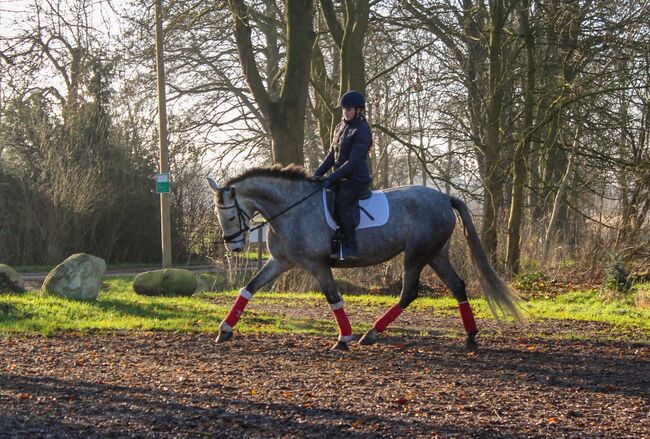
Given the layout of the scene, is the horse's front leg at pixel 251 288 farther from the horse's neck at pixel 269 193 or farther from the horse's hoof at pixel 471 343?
the horse's hoof at pixel 471 343

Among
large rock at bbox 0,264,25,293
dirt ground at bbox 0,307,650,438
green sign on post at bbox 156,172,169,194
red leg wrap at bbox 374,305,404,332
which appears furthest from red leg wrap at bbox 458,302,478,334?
green sign on post at bbox 156,172,169,194

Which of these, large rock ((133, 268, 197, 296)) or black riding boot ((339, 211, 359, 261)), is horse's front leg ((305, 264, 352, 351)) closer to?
black riding boot ((339, 211, 359, 261))

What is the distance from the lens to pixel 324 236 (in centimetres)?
963

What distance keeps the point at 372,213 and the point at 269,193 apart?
3.76 feet

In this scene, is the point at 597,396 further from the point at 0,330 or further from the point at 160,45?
the point at 160,45

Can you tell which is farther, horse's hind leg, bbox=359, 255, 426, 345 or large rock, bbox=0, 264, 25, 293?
large rock, bbox=0, 264, 25, 293

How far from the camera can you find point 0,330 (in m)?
11.1

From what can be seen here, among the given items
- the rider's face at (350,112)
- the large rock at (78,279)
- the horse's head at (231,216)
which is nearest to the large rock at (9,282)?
the large rock at (78,279)

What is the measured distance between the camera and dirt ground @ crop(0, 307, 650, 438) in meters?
5.95

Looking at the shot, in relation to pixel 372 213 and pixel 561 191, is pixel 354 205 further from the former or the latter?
pixel 561 191

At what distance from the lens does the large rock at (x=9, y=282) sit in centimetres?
1611

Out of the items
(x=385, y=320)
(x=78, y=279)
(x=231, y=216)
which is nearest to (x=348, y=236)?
(x=385, y=320)

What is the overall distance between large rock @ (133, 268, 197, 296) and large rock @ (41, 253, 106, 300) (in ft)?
7.32

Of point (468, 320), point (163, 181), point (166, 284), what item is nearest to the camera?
point (468, 320)
